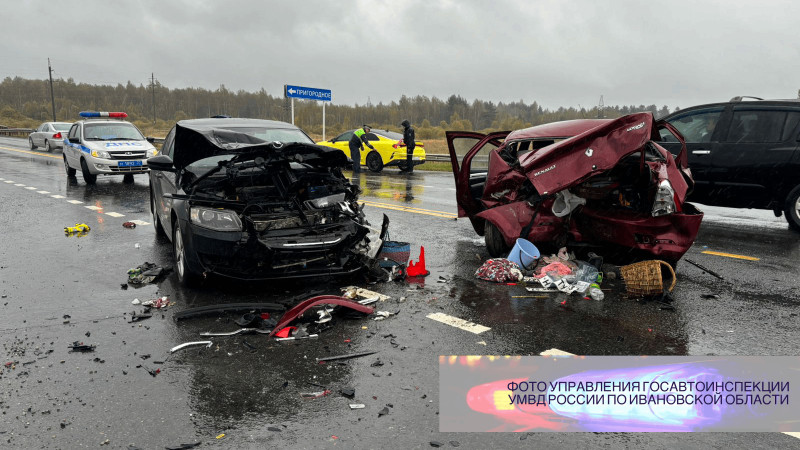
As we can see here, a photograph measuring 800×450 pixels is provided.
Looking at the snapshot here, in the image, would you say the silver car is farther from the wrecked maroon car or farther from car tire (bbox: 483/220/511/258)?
the wrecked maroon car

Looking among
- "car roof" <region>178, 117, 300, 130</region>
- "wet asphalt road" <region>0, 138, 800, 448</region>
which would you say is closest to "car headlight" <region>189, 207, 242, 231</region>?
"wet asphalt road" <region>0, 138, 800, 448</region>

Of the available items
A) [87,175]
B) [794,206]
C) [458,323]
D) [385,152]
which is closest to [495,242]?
[458,323]

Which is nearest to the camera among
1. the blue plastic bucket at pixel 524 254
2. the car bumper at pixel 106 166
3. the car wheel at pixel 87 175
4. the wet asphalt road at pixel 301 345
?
the wet asphalt road at pixel 301 345

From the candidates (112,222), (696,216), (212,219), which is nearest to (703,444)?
(696,216)

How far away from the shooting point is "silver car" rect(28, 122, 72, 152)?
29156 mm

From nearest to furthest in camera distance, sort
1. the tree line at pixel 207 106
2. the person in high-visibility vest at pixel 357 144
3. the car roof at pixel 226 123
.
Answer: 1. the car roof at pixel 226 123
2. the person in high-visibility vest at pixel 357 144
3. the tree line at pixel 207 106

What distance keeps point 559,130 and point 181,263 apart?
4768 mm

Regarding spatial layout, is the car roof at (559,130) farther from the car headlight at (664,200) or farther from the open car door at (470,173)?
the car headlight at (664,200)

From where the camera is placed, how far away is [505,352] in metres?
4.13

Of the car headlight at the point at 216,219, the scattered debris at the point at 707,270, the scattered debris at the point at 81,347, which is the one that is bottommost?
the scattered debris at the point at 81,347

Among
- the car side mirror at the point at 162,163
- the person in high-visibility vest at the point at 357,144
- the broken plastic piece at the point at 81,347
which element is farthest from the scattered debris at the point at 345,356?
the person in high-visibility vest at the point at 357,144

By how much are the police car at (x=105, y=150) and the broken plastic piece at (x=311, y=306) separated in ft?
42.3

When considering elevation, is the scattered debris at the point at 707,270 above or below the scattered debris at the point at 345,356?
above

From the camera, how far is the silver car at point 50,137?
95.7 feet
